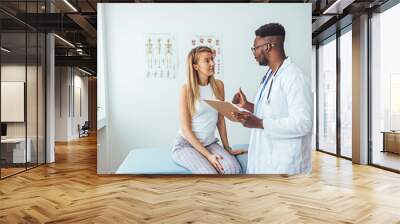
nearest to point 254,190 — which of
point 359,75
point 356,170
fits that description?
point 356,170

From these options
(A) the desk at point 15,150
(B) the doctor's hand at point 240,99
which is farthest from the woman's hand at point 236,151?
(A) the desk at point 15,150

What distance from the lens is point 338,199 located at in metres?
4.75

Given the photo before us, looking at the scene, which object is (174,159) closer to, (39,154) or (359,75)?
(39,154)

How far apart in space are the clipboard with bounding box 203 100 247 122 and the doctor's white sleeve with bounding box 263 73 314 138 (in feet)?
1.64

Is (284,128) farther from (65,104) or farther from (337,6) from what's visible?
(65,104)

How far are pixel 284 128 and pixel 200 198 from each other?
2.02m

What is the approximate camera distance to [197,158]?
624 cm

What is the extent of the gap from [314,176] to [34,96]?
17.2 ft

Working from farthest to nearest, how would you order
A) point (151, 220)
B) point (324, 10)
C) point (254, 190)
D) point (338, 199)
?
point (324, 10)
point (254, 190)
point (338, 199)
point (151, 220)

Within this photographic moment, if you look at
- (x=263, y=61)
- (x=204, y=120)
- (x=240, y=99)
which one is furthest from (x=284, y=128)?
(x=204, y=120)

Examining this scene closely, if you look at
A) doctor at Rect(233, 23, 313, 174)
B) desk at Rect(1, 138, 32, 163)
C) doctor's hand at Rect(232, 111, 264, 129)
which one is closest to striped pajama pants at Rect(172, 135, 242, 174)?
doctor at Rect(233, 23, 313, 174)

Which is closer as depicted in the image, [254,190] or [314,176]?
[254,190]

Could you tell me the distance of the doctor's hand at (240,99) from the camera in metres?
6.32

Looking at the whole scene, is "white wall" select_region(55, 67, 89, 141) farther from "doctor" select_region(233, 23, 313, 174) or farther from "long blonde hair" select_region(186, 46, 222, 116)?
"doctor" select_region(233, 23, 313, 174)
